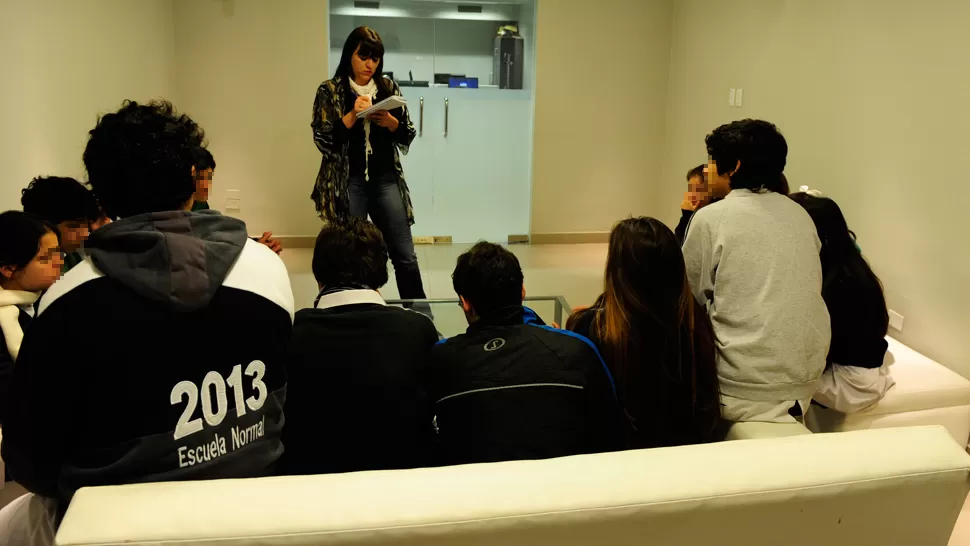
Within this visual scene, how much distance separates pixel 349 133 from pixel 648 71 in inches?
113

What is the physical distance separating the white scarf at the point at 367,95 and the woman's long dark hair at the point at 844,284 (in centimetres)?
202

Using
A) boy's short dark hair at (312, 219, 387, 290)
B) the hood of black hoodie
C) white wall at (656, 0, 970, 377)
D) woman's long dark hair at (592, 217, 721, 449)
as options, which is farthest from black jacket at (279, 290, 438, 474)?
white wall at (656, 0, 970, 377)

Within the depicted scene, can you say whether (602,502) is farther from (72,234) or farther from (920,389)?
(72,234)

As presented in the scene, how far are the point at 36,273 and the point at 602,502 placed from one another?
181cm

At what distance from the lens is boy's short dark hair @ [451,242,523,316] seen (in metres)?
1.75

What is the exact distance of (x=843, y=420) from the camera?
2.50 metres

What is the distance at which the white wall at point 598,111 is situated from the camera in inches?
215

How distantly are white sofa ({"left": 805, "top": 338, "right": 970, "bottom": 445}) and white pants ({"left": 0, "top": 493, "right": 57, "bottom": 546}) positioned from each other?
225 cm

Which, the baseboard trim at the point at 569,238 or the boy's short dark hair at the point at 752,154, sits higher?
the boy's short dark hair at the point at 752,154

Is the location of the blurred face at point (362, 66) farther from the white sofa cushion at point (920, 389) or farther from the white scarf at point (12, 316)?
the white sofa cushion at point (920, 389)

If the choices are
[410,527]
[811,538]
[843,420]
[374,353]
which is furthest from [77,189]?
[843,420]

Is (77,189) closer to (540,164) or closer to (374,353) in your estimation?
(374,353)

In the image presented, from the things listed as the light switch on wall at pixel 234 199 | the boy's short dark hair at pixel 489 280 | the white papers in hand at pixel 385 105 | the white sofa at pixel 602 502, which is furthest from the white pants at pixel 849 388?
the light switch on wall at pixel 234 199

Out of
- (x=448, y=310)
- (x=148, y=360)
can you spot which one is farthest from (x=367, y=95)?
(x=148, y=360)
